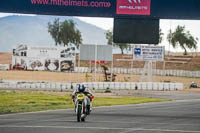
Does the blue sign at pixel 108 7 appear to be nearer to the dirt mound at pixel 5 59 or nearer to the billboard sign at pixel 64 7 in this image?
the billboard sign at pixel 64 7

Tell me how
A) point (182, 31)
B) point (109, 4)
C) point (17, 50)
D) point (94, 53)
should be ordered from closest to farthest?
1. point (109, 4)
2. point (94, 53)
3. point (17, 50)
4. point (182, 31)

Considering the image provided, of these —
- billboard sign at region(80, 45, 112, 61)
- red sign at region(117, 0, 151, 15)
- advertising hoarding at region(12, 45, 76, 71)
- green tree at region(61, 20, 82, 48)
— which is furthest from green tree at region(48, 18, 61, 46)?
red sign at region(117, 0, 151, 15)

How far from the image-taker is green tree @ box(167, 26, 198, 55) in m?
119

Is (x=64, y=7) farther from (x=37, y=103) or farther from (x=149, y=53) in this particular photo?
(x=149, y=53)

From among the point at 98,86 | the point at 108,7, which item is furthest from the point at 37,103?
the point at 98,86

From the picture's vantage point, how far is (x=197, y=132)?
15383 millimetres

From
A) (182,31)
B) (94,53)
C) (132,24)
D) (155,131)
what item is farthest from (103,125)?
(182,31)

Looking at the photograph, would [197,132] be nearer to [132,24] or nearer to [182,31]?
[132,24]

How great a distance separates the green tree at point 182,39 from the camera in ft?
392

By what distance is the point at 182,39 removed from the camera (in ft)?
395

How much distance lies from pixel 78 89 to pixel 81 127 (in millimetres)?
2651

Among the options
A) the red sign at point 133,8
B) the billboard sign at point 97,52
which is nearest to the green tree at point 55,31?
the billboard sign at point 97,52

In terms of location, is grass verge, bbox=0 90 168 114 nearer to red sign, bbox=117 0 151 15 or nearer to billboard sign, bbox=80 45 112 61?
red sign, bbox=117 0 151 15

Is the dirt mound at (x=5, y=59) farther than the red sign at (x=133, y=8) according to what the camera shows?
Yes
